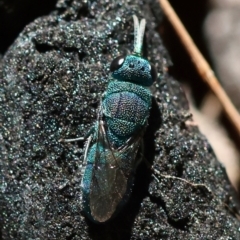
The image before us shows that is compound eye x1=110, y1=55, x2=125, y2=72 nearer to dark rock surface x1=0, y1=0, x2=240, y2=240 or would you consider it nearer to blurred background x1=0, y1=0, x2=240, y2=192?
dark rock surface x1=0, y1=0, x2=240, y2=240

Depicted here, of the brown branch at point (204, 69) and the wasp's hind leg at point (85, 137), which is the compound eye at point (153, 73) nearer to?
the wasp's hind leg at point (85, 137)

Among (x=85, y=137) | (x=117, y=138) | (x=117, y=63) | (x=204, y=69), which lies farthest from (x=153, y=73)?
(x=204, y=69)

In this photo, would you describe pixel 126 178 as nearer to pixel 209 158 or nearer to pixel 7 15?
pixel 209 158

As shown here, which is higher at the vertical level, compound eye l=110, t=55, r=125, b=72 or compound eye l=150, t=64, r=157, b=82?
compound eye l=110, t=55, r=125, b=72

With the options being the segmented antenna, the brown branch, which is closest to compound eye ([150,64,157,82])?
the segmented antenna

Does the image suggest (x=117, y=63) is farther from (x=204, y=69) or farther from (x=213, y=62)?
(x=213, y=62)

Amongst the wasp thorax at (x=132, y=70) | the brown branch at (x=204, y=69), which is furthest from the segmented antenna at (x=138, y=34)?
the brown branch at (x=204, y=69)
